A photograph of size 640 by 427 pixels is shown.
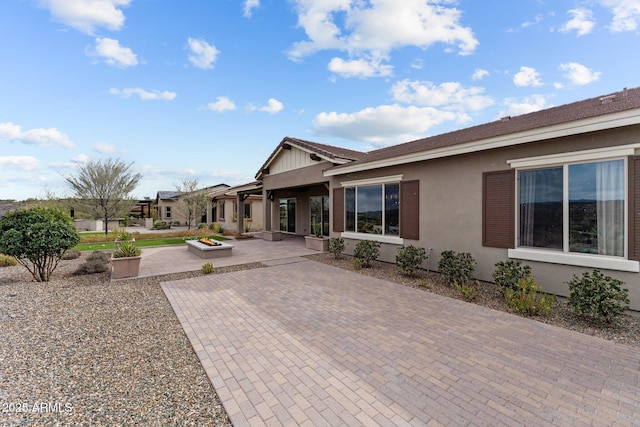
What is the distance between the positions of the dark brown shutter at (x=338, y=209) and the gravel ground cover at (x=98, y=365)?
7096mm

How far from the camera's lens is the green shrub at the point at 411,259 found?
7.72 meters

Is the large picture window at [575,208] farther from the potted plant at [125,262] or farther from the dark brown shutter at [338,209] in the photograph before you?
the potted plant at [125,262]

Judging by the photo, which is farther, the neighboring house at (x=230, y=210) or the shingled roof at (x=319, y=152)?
the neighboring house at (x=230, y=210)

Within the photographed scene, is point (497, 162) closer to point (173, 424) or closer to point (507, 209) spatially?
point (507, 209)

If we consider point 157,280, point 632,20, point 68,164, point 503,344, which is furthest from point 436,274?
point 68,164

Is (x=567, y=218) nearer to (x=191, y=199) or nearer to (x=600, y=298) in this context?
(x=600, y=298)

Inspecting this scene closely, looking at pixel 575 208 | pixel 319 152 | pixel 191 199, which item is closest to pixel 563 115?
pixel 575 208

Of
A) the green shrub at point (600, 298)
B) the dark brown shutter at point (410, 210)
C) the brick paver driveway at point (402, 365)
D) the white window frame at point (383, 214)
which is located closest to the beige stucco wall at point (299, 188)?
the white window frame at point (383, 214)

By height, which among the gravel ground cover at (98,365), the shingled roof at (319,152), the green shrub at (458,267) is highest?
the shingled roof at (319,152)

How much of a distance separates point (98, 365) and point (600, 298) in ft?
24.6

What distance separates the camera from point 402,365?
3453mm

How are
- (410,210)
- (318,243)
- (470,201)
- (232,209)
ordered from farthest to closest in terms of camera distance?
(232,209) < (318,243) < (410,210) < (470,201)

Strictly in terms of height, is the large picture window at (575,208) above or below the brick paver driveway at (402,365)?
above

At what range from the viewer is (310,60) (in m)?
15.3
